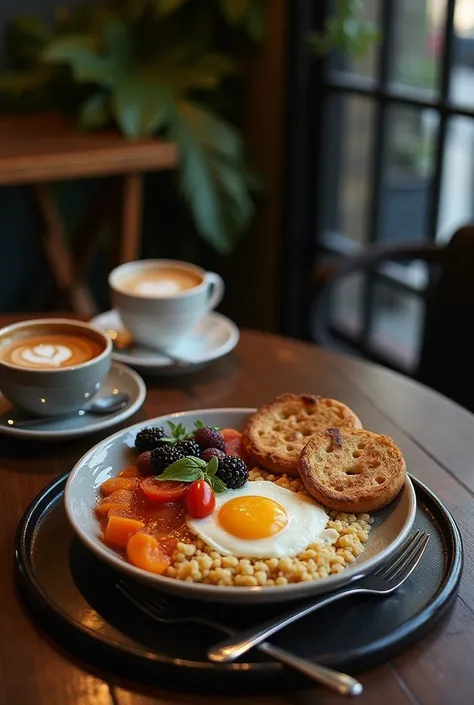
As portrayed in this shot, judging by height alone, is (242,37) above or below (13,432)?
above

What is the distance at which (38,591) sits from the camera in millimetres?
834

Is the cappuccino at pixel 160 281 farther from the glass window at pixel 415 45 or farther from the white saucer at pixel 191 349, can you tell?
the glass window at pixel 415 45

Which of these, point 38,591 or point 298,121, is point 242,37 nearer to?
point 298,121

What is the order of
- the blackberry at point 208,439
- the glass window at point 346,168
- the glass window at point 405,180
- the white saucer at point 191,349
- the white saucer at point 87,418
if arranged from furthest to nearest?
the glass window at point 346,168 → the glass window at point 405,180 → the white saucer at point 191,349 → the white saucer at point 87,418 → the blackberry at point 208,439

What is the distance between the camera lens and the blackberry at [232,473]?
0.94 metres

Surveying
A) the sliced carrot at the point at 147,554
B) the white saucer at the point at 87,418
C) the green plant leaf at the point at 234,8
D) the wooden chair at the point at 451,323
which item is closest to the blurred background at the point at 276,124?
the green plant leaf at the point at 234,8

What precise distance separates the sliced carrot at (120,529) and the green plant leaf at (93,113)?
2090 millimetres

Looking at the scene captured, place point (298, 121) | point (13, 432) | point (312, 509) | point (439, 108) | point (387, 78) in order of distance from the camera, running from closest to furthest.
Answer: point (312, 509) < point (13, 432) < point (439, 108) < point (387, 78) < point (298, 121)

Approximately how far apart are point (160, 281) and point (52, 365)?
40 cm

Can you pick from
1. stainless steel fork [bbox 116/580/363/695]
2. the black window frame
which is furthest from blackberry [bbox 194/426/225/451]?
the black window frame

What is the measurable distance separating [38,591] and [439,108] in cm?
196

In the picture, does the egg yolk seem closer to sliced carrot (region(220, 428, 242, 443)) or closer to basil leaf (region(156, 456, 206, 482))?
basil leaf (region(156, 456, 206, 482))

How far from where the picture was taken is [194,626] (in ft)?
2.62

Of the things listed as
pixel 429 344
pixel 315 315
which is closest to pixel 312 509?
pixel 429 344
